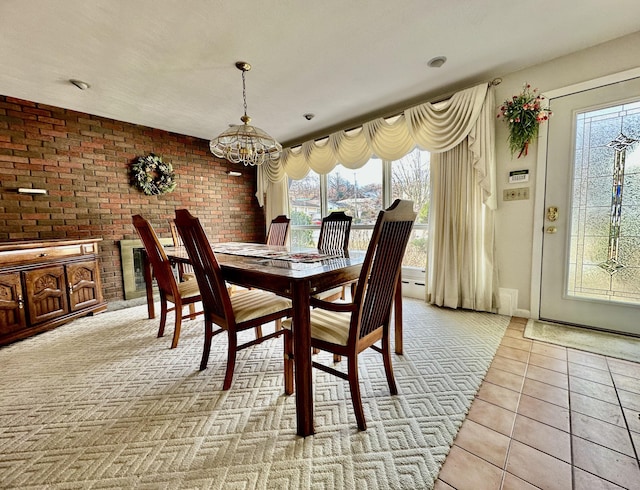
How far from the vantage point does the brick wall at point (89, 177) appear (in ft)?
9.21

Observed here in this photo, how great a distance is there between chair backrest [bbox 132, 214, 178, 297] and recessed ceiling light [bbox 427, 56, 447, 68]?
8.87ft

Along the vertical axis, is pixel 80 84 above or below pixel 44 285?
above

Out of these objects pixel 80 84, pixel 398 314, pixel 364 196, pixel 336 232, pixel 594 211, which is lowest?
pixel 398 314

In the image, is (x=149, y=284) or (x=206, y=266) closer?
(x=206, y=266)

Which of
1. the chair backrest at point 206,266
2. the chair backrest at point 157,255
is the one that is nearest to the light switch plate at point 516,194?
the chair backrest at point 206,266

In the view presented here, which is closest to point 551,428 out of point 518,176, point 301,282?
point 301,282

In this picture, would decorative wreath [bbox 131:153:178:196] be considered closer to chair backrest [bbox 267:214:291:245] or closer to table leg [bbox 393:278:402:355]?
chair backrest [bbox 267:214:291:245]

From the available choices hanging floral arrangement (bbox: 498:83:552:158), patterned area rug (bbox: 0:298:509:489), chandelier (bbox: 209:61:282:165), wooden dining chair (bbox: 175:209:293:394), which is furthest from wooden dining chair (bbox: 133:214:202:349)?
hanging floral arrangement (bbox: 498:83:552:158)

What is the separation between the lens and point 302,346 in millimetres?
1219

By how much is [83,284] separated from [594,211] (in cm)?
494

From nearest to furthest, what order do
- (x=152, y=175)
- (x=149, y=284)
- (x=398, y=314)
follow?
1. (x=398, y=314)
2. (x=149, y=284)
3. (x=152, y=175)

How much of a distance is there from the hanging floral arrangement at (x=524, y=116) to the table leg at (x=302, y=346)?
2.53 meters

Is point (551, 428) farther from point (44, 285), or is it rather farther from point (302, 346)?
point (44, 285)

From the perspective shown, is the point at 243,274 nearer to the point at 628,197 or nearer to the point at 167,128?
the point at 628,197
